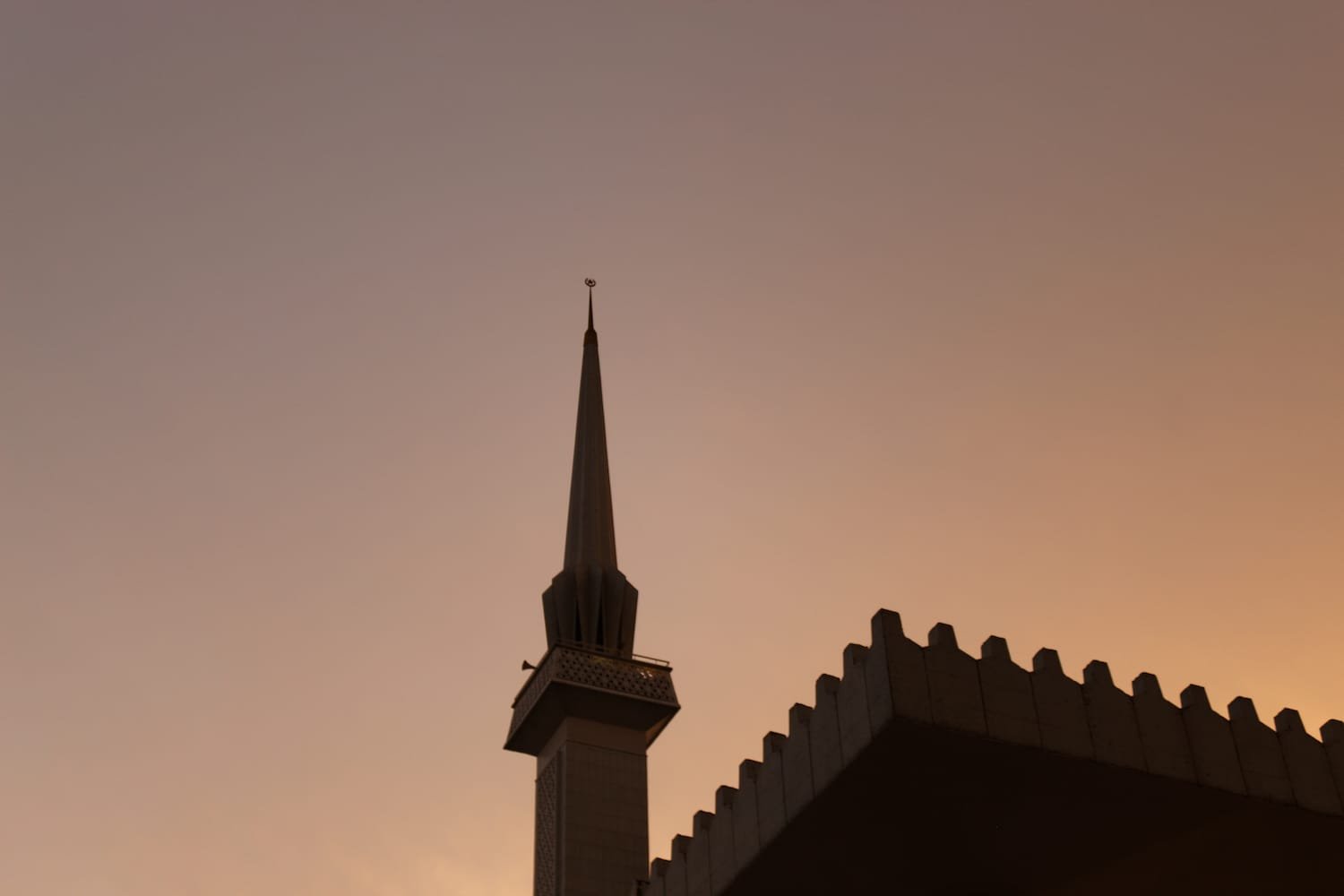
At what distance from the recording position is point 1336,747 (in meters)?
15.7

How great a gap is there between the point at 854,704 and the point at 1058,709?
2054mm

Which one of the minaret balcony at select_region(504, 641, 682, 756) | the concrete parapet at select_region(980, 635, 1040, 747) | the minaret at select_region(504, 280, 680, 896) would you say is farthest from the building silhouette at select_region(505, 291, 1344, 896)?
the minaret balcony at select_region(504, 641, 682, 756)

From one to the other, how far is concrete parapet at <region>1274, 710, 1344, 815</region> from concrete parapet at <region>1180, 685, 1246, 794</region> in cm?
74

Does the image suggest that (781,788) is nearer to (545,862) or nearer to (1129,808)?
(1129,808)

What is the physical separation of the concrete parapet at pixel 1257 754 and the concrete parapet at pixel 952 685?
127 inches

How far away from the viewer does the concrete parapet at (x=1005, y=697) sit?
13.9 meters

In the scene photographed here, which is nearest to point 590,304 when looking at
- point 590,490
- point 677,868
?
point 590,490

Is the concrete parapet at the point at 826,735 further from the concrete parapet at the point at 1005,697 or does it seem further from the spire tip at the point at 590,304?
the spire tip at the point at 590,304

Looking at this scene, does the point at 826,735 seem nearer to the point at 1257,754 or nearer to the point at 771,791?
the point at 771,791

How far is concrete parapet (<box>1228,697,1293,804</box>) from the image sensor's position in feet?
49.1

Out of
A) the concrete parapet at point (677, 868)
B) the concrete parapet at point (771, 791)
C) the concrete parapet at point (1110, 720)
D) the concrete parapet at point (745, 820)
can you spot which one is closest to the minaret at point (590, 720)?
the concrete parapet at point (677, 868)

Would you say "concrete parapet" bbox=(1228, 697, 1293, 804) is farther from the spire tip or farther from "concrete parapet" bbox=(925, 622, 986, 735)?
the spire tip

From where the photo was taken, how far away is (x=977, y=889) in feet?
52.7

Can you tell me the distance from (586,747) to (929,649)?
21258mm
